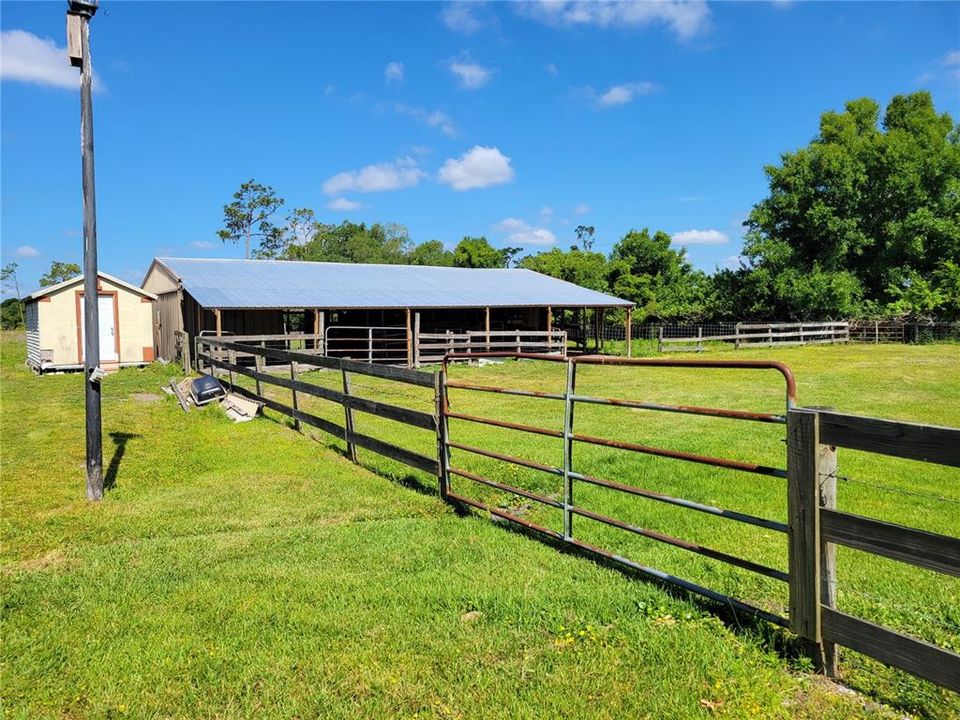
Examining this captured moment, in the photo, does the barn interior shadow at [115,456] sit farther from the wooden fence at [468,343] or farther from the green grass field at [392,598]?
the wooden fence at [468,343]

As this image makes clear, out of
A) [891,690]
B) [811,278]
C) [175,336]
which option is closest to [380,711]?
[891,690]

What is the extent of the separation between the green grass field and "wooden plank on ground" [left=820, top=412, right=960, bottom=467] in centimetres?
105

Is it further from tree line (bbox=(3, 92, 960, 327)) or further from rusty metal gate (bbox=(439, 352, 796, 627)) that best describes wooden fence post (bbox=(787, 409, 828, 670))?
tree line (bbox=(3, 92, 960, 327))

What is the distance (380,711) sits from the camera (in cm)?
272

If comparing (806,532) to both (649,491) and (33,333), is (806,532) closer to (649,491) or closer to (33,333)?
(649,491)

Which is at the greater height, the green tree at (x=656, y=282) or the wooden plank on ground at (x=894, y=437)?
the green tree at (x=656, y=282)

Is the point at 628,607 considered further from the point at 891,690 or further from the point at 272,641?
the point at 272,641

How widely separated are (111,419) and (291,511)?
254 inches

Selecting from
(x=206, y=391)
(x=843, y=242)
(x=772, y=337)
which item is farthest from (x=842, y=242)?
(x=206, y=391)

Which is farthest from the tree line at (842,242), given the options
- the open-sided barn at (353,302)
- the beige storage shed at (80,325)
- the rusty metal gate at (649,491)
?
the rusty metal gate at (649,491)

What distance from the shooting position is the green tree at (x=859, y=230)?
3625cm

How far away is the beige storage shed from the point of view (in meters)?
19.6

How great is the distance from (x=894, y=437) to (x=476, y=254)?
2127 inches

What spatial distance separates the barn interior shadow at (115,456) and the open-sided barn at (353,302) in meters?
9.66
